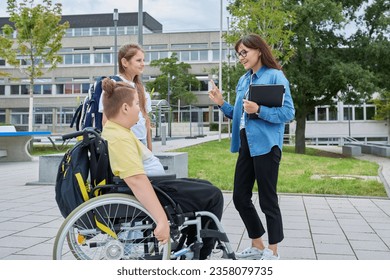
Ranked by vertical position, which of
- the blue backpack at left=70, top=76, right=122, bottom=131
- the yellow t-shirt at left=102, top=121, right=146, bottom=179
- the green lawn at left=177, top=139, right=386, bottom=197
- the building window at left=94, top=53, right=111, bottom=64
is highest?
the building window at left=94, top=53, right=111, bottom=64

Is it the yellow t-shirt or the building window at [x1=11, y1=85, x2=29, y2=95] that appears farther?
the building window at [x1=11, y1=85, x2=29, y2=95]

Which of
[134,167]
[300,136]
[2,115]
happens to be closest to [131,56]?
[134,167]

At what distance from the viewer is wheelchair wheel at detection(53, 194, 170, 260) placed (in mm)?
2131

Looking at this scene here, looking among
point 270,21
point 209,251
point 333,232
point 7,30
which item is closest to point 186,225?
point 209,251

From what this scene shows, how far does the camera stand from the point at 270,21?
49.8 ft

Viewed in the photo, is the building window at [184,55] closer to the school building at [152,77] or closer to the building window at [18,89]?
the school building at [152,77]

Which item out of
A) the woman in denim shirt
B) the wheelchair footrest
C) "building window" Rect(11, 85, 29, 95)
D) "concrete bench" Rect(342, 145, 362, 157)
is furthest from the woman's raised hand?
"building window" Rect(11, 85, 29, 95)

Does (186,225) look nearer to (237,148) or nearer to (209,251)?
(209,251)

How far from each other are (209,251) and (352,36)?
18020 mm

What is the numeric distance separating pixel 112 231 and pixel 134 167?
1.11 ft

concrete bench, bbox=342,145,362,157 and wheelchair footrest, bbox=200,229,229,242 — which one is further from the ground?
wheelchair footrest, bbox=200,229,229,242

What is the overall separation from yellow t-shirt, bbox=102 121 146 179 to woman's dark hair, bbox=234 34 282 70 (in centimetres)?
94

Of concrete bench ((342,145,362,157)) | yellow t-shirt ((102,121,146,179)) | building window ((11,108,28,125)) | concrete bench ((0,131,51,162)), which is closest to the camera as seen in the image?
yellow t-shirt ((102,121,146,179))

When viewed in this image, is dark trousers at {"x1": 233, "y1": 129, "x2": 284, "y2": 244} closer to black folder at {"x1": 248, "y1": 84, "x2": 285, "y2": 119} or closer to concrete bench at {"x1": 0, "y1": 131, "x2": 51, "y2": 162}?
black folder at {"x1": 248, "y1": 84, "x2": 285, "y2": 119}
